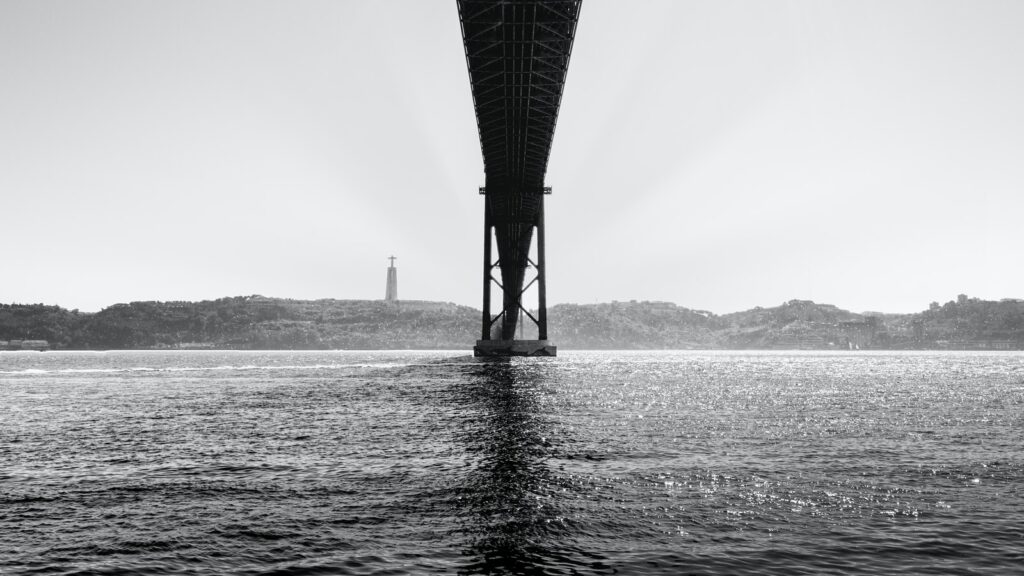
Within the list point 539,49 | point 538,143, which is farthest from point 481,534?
point 538,143

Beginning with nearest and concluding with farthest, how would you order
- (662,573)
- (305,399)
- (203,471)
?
(662,573) → (203,471) → (305,399)

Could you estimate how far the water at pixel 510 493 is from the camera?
6742 millimetres

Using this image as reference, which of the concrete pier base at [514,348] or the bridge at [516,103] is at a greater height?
the bridge at [516,103]

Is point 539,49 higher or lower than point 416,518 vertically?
higher

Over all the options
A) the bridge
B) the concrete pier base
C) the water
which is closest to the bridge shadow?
the water

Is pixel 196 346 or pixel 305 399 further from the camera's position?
pixel 196 346

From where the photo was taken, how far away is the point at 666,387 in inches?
1400

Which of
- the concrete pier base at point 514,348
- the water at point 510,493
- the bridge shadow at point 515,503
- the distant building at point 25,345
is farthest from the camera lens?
the distant building at point 25,345

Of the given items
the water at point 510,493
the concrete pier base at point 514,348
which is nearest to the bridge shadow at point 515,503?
the water at point 510,493

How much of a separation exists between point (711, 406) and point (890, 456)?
11175 millimetres

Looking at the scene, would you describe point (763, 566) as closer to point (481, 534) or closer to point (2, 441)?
point (481, 534)

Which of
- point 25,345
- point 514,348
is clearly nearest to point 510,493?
point 514,348

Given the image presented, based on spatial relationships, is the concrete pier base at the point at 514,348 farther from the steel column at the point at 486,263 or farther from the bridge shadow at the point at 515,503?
the bridge shadow at the point at 515,503

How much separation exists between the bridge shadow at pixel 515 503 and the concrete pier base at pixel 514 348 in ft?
163
